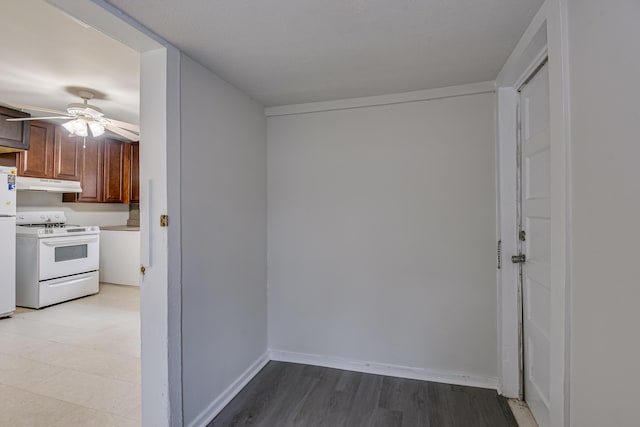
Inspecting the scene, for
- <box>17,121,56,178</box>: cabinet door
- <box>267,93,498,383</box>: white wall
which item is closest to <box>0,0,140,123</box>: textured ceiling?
<box>267,93,498,383</box>: white wall

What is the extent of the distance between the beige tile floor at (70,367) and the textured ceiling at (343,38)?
2.21 metres

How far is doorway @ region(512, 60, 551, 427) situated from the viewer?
1.59 m

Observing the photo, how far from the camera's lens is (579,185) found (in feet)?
3.33

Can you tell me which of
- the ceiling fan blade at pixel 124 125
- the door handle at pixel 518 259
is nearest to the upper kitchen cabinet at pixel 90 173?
the ceiling fan blade at pixel 124 125

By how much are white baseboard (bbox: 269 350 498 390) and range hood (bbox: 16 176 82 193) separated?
3.64 m

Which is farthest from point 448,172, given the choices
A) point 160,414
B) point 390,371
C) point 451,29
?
point 160,414

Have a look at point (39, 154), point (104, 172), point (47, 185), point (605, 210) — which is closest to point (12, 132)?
point (39, 154)

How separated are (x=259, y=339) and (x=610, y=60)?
2.56 m

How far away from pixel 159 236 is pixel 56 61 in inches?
56.5

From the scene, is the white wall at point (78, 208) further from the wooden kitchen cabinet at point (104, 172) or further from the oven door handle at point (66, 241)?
the oven door handle at point (66, 241)

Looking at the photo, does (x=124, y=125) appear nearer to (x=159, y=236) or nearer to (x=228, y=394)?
(x=159, y=236)

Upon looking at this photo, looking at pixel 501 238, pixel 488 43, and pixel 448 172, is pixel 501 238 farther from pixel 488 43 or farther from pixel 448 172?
pixel 488 43

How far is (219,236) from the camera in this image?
198cm

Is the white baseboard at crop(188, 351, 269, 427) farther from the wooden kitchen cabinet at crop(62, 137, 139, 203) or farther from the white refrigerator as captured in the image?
the wooden kitchen cabinet at crop(62, 137, 139, 203)
